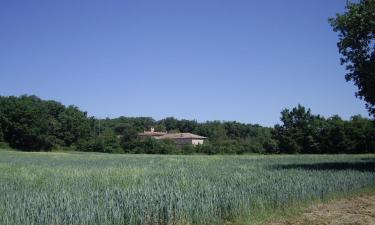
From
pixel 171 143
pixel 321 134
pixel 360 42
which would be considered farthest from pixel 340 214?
pixel 171 143

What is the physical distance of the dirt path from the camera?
537 inches

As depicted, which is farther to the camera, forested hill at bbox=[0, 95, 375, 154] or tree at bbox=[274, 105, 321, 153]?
tree at bbox=[274, 105, 321, 153]

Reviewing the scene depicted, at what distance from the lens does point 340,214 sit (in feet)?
49.1

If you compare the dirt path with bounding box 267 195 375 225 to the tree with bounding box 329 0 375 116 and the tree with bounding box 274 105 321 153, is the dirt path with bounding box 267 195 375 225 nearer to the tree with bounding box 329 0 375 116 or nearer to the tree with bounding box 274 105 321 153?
the tree with bounding box 329 0 375 116

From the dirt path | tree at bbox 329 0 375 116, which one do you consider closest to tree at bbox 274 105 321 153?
tree at bbox 329 0 375 116

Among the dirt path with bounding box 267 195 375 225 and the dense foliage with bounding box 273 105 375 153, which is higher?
the dense foliage with bounding box 273 105 375 153

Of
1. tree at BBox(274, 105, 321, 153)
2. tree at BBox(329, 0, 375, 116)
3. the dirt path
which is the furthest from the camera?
tree at BBox(274, 105, 321, 153)

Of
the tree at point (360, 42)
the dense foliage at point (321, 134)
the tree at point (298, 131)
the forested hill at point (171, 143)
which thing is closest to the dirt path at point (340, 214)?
the tree at point (360, 42)

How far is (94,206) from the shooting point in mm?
12031

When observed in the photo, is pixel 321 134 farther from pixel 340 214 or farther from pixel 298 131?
pixel 340 214

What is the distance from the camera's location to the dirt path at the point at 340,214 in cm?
1365

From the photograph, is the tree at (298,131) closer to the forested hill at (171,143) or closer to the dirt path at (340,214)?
the forested hill at (171,143)

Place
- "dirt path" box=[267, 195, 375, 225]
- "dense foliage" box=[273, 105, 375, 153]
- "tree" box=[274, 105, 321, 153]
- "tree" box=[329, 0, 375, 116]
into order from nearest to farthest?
1. "dirt path" box=[267, 195, 375, 225]
2. "tree" box=[329, 0, 375, 116]
3. "dense foliage" box=[273, 105, 375, 153]
4. "tree" box=[274, 105, 321, 153]

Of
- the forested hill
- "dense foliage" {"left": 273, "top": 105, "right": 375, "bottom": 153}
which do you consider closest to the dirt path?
"dense foliage" {"left": 273, "top": 105, "right": 375, "bottom": 153}
